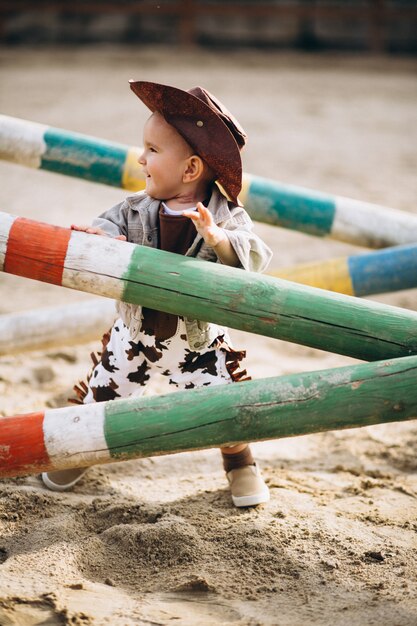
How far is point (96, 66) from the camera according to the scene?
9.54m

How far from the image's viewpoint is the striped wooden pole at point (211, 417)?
171cm

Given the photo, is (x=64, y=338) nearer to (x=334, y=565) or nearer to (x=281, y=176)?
(x=334, y=565)

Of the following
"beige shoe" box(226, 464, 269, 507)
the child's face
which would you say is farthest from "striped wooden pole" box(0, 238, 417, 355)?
the child's face

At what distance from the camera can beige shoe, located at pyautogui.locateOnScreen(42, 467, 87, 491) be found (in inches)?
92.5

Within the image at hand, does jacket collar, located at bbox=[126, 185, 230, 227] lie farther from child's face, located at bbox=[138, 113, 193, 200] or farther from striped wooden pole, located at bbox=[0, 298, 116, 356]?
striped wooden pole, located at bbox=[0, 298, 116, 356]

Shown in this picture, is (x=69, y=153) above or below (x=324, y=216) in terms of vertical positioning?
above

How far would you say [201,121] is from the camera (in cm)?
194

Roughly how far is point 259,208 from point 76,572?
1.38 meters

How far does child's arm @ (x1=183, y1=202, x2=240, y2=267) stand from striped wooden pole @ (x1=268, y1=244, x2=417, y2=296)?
0.76 metres

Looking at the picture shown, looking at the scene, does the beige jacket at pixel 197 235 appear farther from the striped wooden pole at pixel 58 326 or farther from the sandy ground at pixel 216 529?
the striped wooden pole at pixel 58 326

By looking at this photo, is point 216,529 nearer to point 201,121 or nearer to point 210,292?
point 210,292

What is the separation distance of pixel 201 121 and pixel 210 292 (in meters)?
0.45

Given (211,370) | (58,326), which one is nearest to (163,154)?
(211,370)

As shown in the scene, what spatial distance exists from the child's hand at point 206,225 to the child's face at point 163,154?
0.21m
